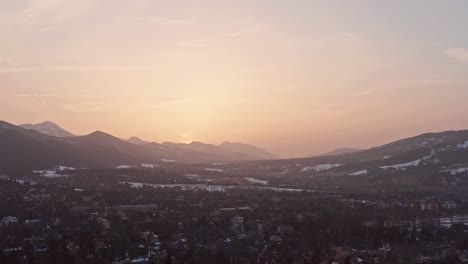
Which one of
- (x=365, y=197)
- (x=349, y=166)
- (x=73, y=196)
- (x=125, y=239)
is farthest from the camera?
(x=349, y=166)

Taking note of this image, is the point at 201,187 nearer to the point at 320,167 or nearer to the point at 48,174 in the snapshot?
the point at 48,174

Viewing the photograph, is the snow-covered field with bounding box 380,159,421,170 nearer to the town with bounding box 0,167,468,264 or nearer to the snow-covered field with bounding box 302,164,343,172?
the snow-covered field with bounding box 302,164,343,172

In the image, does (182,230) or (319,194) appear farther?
(319,194)

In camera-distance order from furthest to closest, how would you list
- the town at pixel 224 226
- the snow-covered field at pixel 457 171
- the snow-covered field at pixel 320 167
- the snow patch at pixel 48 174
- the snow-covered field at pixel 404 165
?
the snow-covered field at pixel 320 167 → the snow-covered field at pixel 404 165 → the snow-covered field at pixel 457 171 → the snow patch at pixel 48 174 → the town at pixel 224 226

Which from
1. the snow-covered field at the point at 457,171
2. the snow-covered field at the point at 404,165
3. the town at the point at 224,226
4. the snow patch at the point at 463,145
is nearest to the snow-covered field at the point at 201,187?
the town at the point at 224,226

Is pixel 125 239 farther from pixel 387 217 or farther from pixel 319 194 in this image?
pixel 319 194

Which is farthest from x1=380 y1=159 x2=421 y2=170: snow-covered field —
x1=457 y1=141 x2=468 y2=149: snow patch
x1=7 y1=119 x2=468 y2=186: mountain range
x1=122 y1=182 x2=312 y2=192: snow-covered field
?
x1=122 y1=182 x2=312 y2=192: snow-covered field

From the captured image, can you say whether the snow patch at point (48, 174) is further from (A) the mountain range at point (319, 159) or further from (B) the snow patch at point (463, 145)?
(B) the snow patch at point (463, 145)

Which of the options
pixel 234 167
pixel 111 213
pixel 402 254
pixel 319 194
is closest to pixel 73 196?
pixel 111 213

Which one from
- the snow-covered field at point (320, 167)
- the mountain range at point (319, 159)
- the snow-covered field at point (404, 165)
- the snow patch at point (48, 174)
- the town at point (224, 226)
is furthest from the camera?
the snow-covered field at point (320, 167)

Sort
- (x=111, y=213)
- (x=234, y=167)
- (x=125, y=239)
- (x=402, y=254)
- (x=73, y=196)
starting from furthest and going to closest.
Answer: (x=234, y=167) < (x=73, y=196) < (x=111, y=213) < (x=125, y=239) < (x=402, y=254)

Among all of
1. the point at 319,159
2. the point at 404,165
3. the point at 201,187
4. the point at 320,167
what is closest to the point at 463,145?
the point at 404,165
